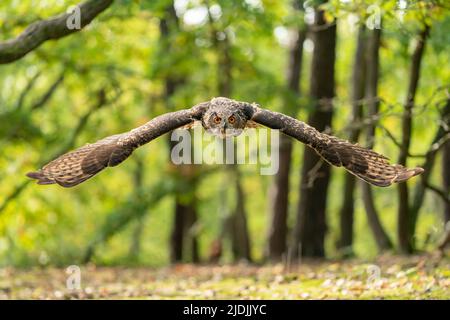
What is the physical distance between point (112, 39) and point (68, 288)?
→ 8487 millimetres

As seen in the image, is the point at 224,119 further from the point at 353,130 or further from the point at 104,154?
the point at 353,130

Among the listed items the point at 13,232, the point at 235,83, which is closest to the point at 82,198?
the point at 13,232

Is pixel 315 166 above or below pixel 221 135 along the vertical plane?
below

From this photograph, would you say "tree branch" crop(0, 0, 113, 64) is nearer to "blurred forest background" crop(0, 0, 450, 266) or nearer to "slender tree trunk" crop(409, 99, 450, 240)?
"blurred forest background" crop(0, 0, 450, 266)

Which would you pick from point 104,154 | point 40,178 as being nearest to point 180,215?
point 104,154

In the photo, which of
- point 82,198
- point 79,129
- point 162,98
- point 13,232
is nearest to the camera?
point 79,129

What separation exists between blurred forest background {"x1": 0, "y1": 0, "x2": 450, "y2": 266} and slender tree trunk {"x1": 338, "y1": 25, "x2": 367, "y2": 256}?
29 mm

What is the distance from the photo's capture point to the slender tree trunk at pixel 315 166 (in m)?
15.1

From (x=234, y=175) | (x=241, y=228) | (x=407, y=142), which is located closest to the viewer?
(x=407, y=142)

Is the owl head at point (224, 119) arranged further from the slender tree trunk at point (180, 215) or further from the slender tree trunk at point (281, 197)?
the slender tree trunk at point (180, 215)

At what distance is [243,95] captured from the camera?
15.9 meters

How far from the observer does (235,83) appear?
17469 mm

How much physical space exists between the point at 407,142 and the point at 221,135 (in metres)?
4.38
